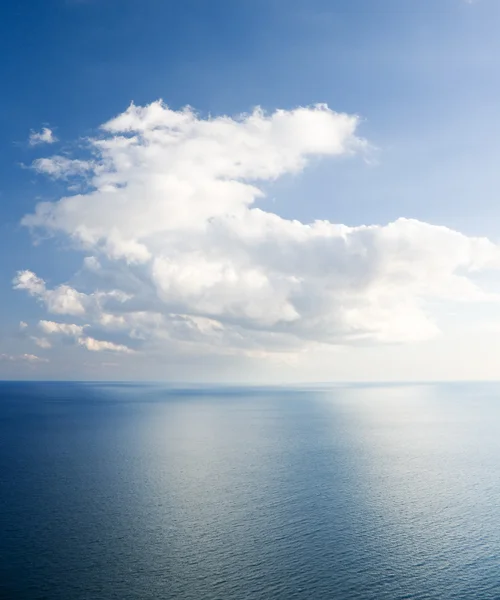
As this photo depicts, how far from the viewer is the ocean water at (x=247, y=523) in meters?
52.9

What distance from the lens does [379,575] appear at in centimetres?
5541

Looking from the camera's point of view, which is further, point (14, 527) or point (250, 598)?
point (14, 527)

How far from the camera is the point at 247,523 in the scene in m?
71.9

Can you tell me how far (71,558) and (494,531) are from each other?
60799mm

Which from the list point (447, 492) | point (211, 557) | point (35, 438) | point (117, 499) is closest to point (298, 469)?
point (447, 492)

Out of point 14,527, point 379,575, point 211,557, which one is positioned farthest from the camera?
point 14,527

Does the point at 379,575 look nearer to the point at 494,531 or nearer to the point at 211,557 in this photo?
the point at 211,557

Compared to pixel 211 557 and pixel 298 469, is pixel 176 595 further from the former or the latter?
pixel 298 469

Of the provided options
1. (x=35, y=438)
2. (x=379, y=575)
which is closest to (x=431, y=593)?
(x=379, y=575)

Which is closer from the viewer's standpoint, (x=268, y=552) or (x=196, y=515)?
(x=268, y=552)

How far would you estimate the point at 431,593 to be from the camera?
51.6m

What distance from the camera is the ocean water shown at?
52.9 m

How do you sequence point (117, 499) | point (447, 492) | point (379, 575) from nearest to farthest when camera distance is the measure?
point (379, 575)
point (117, 499)
point (447, 492)

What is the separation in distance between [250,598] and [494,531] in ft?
139
